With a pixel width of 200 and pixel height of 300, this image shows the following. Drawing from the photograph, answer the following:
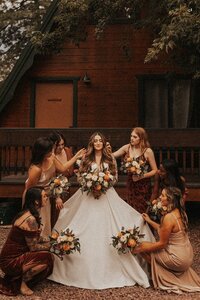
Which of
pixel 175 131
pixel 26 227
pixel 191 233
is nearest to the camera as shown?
pixel 26 227

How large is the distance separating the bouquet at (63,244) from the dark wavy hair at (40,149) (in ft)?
3.71

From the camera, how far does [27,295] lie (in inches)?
213

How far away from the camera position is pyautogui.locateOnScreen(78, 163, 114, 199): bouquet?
6047 mm

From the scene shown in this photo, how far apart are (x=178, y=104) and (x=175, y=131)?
3287 mm

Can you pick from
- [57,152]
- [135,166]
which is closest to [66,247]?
[135,166]

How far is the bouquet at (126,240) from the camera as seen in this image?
564 centimetres

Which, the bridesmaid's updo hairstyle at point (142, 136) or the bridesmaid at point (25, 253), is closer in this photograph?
the bridesmaid at point (25, 253)

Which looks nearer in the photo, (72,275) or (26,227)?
(26,227)

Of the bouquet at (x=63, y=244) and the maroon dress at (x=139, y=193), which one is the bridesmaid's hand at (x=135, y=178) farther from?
the bouquet at (x=63, y=244)

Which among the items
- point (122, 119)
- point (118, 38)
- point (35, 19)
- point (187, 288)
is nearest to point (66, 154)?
point (187, 288)

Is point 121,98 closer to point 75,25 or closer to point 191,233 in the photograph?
point 75,25

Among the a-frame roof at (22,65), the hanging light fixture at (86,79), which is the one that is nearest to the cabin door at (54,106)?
the hanging light fixture at (86,79)

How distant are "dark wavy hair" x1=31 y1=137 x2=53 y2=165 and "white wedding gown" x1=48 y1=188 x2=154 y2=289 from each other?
0.84 metres

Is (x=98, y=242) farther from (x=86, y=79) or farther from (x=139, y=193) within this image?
(x=86, y=79)
